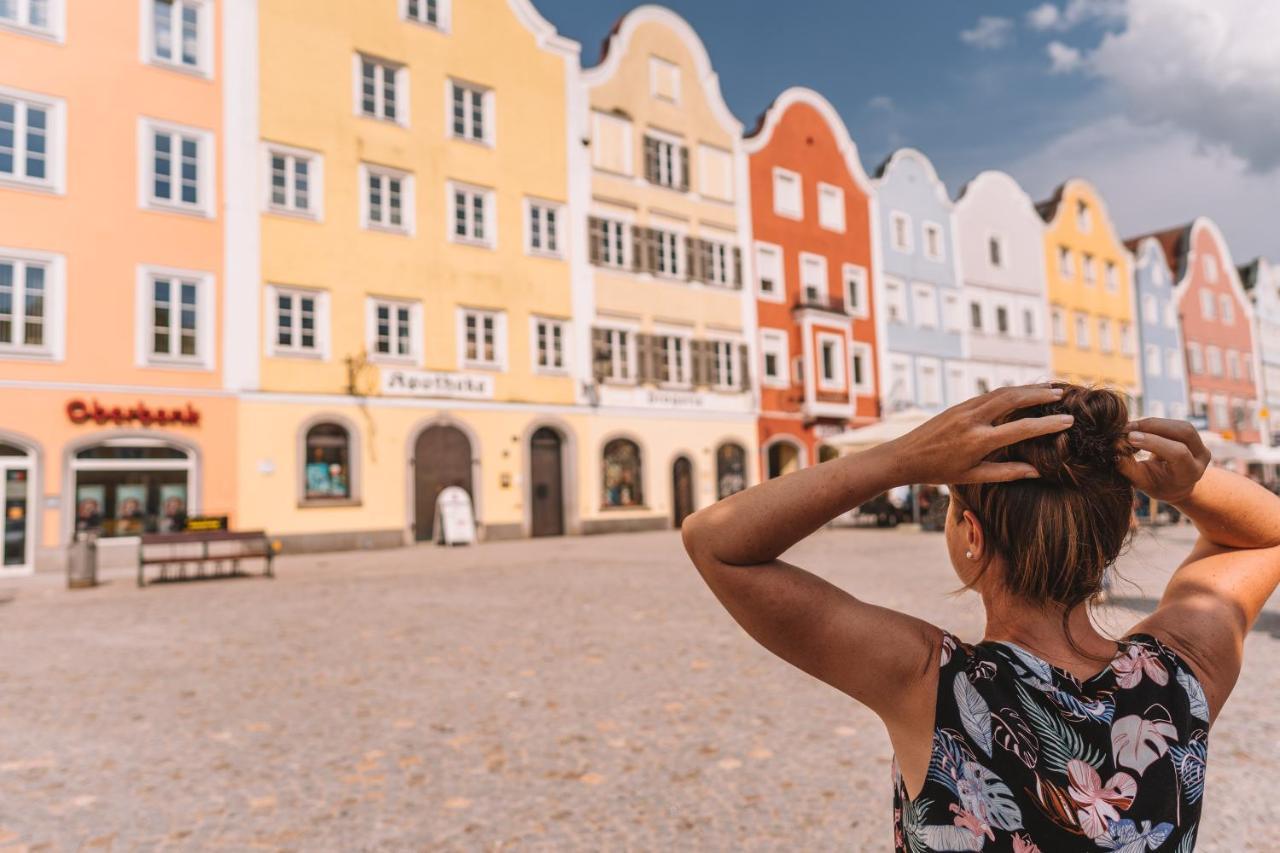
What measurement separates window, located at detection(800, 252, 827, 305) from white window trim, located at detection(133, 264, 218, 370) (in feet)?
64.6

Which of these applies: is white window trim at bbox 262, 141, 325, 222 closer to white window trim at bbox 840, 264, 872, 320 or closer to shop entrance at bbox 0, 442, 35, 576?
shop entrance at bbox 0, 442, 35, 576

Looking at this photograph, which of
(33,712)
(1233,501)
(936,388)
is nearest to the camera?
(1233,501)

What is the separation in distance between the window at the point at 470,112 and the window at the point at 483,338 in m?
4.88

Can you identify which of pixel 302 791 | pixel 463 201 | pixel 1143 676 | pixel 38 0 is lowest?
pixel 302 791

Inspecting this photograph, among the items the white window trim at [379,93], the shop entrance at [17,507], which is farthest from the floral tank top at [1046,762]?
the white window trim at [379,93]

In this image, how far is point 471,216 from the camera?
24.4 m

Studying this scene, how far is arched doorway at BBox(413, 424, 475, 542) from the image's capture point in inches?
900

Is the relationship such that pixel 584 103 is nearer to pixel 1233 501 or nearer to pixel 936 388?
pixel 936 388

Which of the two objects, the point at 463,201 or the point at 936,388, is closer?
the point at 463,201

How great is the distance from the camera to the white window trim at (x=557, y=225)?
25.4 metres

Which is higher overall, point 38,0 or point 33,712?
point 38,0

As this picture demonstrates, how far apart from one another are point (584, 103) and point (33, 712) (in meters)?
24.5

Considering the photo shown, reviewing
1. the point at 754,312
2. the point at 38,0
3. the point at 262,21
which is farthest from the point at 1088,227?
the point at 38,0

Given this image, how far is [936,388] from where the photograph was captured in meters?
36.4
